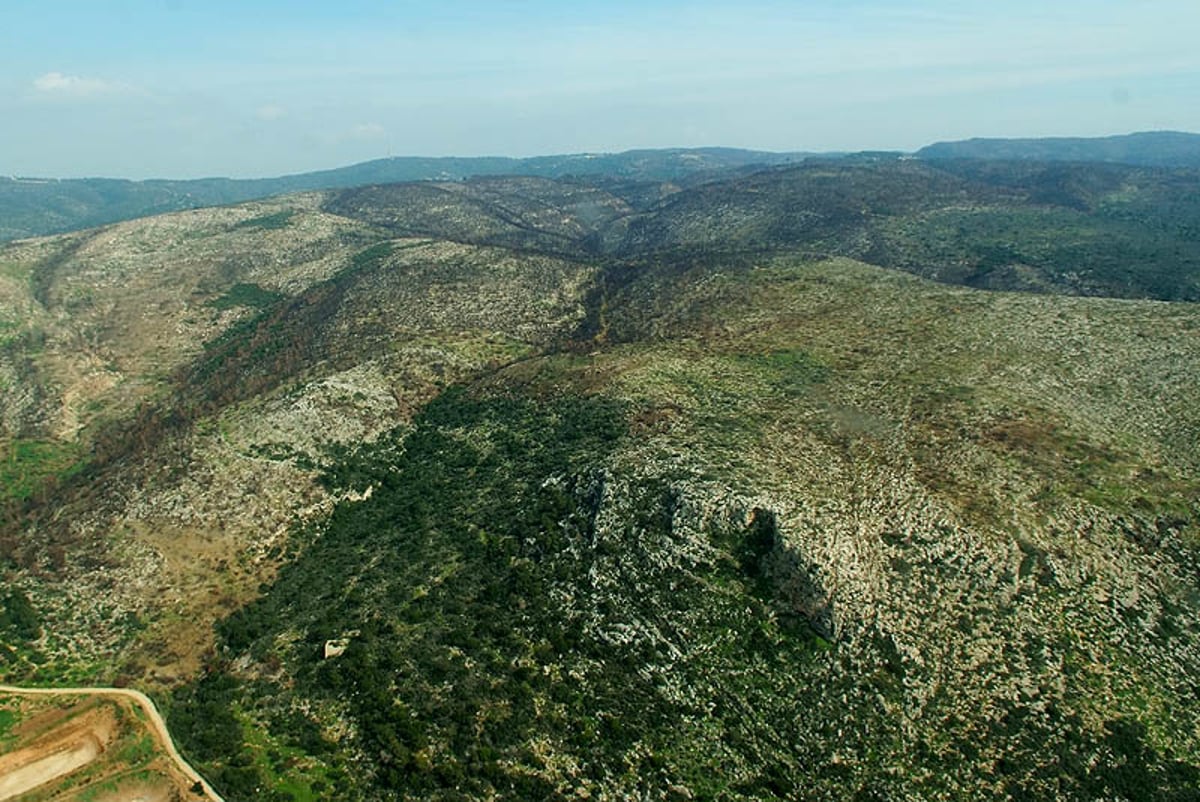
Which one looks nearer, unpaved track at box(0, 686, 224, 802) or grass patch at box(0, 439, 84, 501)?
unpaved track at box(0, 686, 224, 802)

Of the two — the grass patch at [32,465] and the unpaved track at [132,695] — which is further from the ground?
the grass patch at [32,465]

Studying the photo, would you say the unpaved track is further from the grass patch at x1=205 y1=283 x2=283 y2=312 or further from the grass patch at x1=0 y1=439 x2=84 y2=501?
the grass patch at x1=205 y1=283 x2=283 y2=312

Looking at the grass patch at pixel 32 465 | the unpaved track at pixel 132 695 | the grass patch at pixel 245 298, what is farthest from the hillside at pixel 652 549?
the grass patch at pixel 245 298

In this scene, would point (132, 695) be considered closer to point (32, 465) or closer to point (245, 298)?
point (32, 465)

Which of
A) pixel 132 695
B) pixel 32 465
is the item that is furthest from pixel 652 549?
pixel 32 465

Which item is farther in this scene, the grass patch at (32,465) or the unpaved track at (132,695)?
the grass patch at (32,465)

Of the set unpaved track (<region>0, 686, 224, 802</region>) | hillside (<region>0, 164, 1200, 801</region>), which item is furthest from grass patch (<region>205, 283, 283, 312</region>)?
unpaved track (<region>0, 686, 224, 802</region>)

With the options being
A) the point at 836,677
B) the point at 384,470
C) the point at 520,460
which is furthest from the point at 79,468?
the point at 836,677

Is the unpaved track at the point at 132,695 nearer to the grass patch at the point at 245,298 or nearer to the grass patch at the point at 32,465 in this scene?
the grass patch at the point at 32,465
